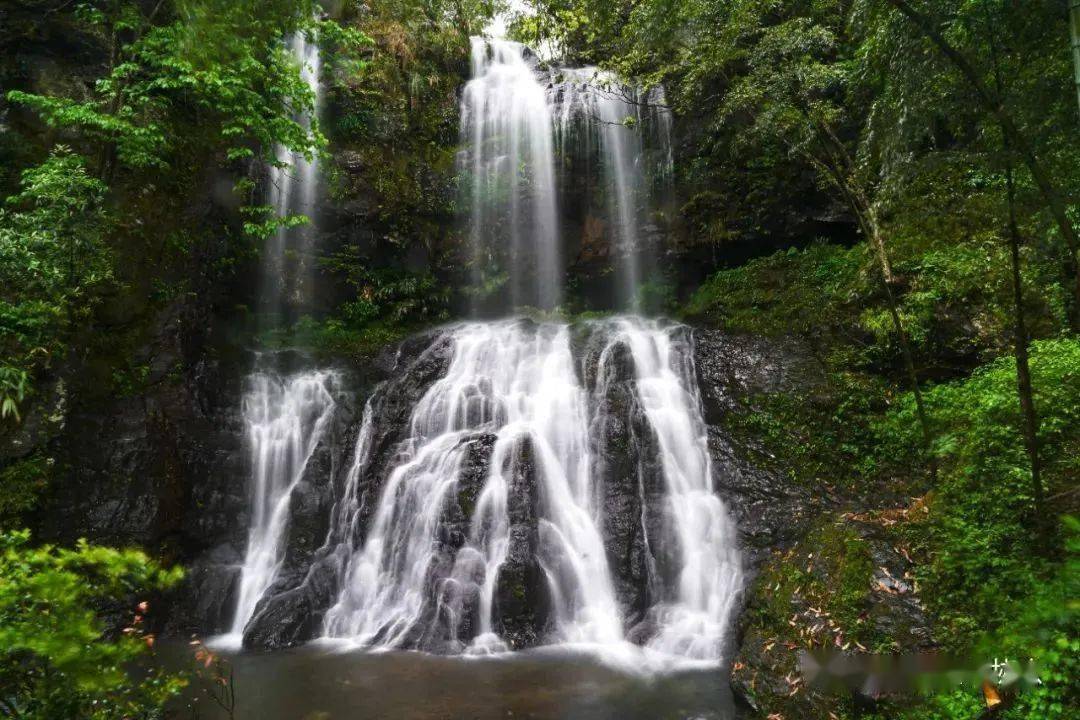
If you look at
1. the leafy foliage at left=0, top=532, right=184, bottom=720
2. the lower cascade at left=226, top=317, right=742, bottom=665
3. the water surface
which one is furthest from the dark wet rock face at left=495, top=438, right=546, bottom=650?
the leafy foliage at left=0, top=532, right=184, bottom=720

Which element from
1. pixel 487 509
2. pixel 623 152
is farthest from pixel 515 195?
pixel 487 509

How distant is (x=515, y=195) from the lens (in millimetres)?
16266

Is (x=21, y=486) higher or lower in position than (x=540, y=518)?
higher

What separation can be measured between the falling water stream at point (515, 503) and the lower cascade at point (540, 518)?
26 mm

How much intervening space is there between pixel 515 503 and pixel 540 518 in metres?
0.43

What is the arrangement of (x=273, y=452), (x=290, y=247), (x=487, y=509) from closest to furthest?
(x=487, y=509) < (x=273, y=452) < (x=290, y=247)

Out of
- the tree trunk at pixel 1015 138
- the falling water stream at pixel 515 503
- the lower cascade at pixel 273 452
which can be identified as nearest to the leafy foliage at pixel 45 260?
the lower cascade at pixel 273 452

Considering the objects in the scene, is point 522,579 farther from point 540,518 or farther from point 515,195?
point 515,195

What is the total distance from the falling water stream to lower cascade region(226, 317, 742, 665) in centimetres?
3

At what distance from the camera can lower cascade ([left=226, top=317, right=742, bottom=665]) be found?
24.5 ft

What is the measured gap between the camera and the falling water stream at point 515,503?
24.5ft

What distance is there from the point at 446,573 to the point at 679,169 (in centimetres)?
1152

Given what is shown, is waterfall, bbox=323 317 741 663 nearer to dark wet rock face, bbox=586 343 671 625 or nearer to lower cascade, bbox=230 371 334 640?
dark wet rock face, bbox=586 343 671 625

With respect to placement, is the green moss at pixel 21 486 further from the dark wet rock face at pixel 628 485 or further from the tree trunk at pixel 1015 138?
the tree trunk at pixel 1015 138
